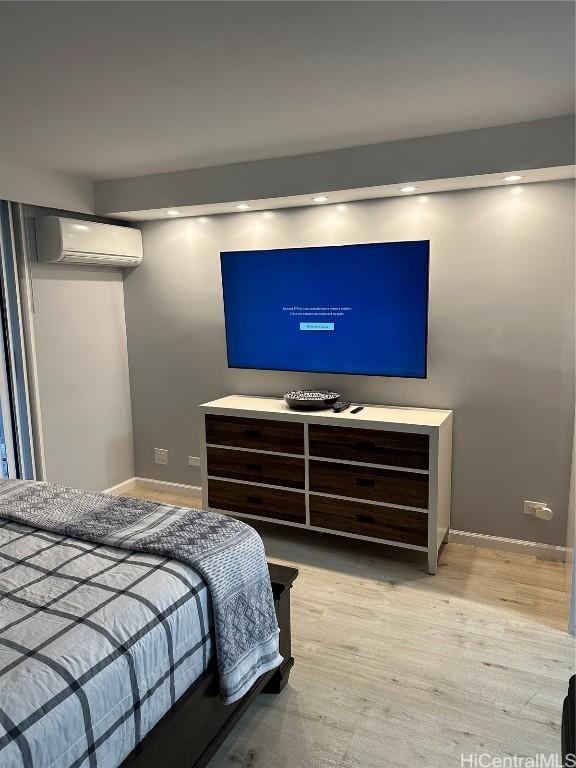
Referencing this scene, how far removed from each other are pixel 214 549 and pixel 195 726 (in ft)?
1.80

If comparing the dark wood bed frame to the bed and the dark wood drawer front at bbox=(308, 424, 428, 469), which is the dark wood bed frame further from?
the dark wood drawer front at bbox=(308, 424, 428, 469)

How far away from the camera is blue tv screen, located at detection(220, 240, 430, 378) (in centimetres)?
340

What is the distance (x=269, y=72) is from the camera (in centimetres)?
217

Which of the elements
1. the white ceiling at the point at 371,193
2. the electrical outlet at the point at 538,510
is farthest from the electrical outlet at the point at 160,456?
the electrical outlet at the point at 538,510

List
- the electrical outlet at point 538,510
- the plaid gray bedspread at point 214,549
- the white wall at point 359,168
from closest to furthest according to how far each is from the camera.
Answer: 1. the plaid gray bedspread at point 214,549
2. the white wall at point 359,168
3. the electrical outlet at point 538,510

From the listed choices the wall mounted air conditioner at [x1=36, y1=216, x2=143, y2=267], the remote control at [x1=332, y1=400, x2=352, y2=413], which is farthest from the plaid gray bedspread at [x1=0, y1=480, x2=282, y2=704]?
the wall mounted air conditioner at [x1=36, y1=216, x2=143, y2=267]

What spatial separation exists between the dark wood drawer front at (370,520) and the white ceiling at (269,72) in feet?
7.01

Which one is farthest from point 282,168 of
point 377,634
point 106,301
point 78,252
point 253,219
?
point 377,634

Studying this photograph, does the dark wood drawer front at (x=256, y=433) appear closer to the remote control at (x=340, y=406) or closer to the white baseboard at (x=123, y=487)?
the remote control at (x=340, y=406)

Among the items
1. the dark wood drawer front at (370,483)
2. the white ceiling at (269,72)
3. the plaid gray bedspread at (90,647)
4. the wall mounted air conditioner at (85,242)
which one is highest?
the white ceiling at (269,72)

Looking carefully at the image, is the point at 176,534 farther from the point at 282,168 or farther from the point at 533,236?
the point at 533,236

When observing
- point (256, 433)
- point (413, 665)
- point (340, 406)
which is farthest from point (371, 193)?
point (413, 665)

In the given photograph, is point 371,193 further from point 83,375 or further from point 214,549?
point 83,375

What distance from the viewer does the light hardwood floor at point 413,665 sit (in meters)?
2.03
